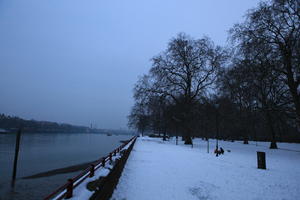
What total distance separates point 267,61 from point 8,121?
567 feet

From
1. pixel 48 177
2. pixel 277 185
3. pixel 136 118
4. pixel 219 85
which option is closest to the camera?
pixel 277 185

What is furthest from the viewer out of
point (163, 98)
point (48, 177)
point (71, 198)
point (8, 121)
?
point (8, 121)

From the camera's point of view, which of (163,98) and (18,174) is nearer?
(18,174)

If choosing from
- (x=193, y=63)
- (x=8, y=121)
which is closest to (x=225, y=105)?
(x=193, y=63)

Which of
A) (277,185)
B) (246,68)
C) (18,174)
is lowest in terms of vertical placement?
(18,174)

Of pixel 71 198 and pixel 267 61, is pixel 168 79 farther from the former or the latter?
pixel 71 198

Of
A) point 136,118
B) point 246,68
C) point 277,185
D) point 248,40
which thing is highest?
point 248,40

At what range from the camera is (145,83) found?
1310 inches

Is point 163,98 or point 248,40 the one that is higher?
point 248,40

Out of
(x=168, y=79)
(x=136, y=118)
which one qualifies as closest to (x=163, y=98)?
(x=168, y=79)

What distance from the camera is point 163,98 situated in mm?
30359

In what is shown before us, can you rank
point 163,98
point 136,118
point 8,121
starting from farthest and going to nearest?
point 8,121, point 136,118, point 163,98

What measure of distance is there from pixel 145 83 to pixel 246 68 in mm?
17654

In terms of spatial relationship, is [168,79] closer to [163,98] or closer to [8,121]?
[163,98]
